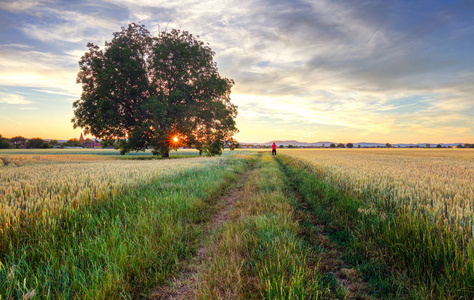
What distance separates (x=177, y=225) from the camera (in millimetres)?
4312

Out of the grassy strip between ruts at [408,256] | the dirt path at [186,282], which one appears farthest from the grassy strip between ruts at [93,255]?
the grassy strip between ruts at [408,256]

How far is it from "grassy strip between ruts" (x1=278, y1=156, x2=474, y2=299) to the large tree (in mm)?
20239

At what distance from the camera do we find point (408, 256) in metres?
3.06

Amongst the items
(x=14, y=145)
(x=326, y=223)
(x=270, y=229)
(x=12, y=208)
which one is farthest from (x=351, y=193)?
(x=14, y=145)

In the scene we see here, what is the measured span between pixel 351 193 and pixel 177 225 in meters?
5.36

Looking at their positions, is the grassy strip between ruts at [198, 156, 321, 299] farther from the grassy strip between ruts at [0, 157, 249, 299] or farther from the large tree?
the large tree

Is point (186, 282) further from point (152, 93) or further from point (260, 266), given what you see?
point (152, 93)

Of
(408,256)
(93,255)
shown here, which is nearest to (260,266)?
(408,256)

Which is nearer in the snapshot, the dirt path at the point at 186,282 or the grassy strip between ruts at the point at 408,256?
the grassy strip between ruts at the point at 408,256

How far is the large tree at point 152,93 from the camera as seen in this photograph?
2211 centimetres

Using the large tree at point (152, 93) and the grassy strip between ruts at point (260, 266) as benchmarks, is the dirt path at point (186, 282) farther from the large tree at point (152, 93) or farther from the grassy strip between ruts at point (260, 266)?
the large tree at point (152, 93)

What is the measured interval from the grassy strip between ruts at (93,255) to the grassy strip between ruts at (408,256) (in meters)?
3.10

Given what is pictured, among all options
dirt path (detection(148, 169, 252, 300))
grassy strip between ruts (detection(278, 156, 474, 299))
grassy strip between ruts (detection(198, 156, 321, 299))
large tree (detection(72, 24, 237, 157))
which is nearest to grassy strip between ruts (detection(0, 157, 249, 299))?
dirt path (detection(148, 169, 252, 300))

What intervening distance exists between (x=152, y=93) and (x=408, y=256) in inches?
1066
